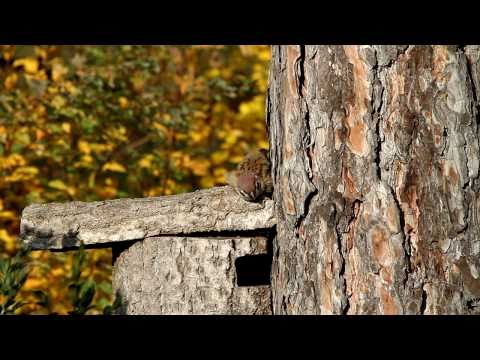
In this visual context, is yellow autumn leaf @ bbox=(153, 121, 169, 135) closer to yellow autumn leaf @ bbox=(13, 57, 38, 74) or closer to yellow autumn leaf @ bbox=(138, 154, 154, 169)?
yellow autumn leaf @ bbox=(138, 154, 154, 169)

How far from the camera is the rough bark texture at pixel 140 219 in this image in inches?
104

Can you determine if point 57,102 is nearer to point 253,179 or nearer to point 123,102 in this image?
point 123,102

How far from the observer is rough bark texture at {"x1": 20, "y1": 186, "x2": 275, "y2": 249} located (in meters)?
2.64

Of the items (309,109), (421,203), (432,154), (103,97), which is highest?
(103,97)

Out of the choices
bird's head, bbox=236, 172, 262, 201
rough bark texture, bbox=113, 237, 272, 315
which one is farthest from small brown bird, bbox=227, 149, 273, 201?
rough bark texture, bbox=113, 237, 272, 315

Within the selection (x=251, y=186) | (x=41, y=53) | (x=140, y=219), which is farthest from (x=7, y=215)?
(x=251, y=186)

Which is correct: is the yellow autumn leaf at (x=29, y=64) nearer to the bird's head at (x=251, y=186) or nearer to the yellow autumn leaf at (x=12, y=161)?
the yellow autumn leaf at (x=12, y=161)

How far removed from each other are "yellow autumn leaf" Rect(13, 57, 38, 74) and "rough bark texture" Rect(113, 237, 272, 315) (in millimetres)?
2419

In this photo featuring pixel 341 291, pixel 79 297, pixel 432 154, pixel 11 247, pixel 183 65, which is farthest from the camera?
pixel 183 65

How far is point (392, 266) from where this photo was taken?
2041 mm

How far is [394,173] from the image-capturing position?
203 cm

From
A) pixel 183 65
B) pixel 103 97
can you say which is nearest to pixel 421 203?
pixel 103 97

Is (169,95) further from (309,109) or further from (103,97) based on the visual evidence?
(309,109)

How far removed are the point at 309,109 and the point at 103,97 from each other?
2928 mm
